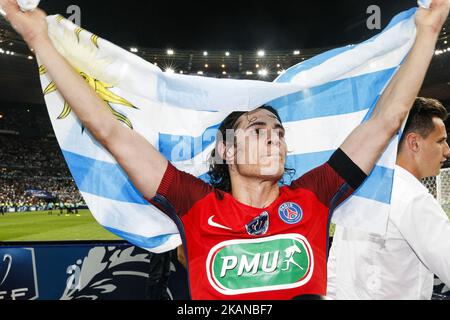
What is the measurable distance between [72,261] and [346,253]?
136 inches

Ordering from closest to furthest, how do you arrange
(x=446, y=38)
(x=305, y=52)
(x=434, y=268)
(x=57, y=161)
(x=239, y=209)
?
(x=434, y=268) → (x=239, y=209) → (x=446, y=38) → (x=305, y=52) → (x=57, y=161)

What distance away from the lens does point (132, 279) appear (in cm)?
451

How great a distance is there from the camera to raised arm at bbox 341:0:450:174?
198 cm

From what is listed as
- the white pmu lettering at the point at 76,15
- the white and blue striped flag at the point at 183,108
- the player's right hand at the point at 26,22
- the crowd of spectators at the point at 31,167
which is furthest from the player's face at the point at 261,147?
the crowd of spectators at the point at 31,167

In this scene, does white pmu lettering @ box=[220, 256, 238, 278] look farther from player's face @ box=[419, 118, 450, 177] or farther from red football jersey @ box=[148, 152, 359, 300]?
player's face @ box=[419, 118, 450, 177]

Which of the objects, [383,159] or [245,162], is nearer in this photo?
[245,162]

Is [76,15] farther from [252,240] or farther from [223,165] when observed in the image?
[252,240]

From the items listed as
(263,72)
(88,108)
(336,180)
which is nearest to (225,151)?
(336,180)

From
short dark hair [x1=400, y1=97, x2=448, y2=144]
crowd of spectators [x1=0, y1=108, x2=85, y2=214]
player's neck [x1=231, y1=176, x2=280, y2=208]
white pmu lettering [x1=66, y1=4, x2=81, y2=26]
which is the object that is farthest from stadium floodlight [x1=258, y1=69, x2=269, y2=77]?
player's neck [x1=231, y1=176, x2=280, y2=208]

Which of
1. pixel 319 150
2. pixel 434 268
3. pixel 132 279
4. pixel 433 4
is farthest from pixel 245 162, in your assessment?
pixel 132 279

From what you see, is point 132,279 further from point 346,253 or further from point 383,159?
point 383,159

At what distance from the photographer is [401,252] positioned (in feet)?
6.52

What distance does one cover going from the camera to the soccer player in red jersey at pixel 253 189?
1.75 m

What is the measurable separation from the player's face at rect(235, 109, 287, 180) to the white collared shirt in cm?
70
